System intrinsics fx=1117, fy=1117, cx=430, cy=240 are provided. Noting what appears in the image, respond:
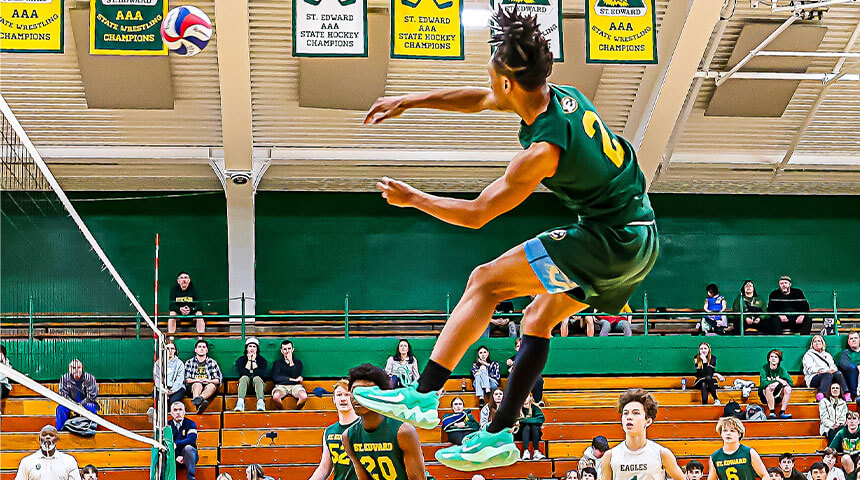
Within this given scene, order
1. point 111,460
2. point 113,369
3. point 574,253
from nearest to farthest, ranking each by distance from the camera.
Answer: point 574,253
point 111,460
point 113,369

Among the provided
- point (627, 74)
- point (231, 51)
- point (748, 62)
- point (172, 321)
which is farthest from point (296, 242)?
point (748, 62)

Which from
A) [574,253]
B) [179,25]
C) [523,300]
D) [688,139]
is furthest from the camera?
[523,300]

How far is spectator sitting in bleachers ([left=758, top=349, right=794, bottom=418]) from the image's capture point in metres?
18.2

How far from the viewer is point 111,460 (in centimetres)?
1556

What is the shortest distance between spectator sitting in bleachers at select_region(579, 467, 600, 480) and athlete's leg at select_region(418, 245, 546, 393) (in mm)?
9744

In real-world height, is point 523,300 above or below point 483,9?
below

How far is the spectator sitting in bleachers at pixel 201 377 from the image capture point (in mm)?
17250

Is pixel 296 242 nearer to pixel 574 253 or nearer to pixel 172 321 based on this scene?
pixel 172 321

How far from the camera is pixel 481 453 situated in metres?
4.81

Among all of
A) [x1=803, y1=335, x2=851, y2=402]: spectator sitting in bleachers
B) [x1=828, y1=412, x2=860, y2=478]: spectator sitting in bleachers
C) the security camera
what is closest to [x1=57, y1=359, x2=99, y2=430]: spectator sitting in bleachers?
the security camera

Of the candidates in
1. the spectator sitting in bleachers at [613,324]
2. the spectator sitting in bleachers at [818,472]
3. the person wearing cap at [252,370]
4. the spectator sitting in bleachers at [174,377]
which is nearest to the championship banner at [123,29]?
the spectator sitting in bleachers at [174,377]

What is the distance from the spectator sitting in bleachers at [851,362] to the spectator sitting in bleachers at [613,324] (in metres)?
3.82

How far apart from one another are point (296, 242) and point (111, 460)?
27.5ft

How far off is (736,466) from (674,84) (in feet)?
30.3
